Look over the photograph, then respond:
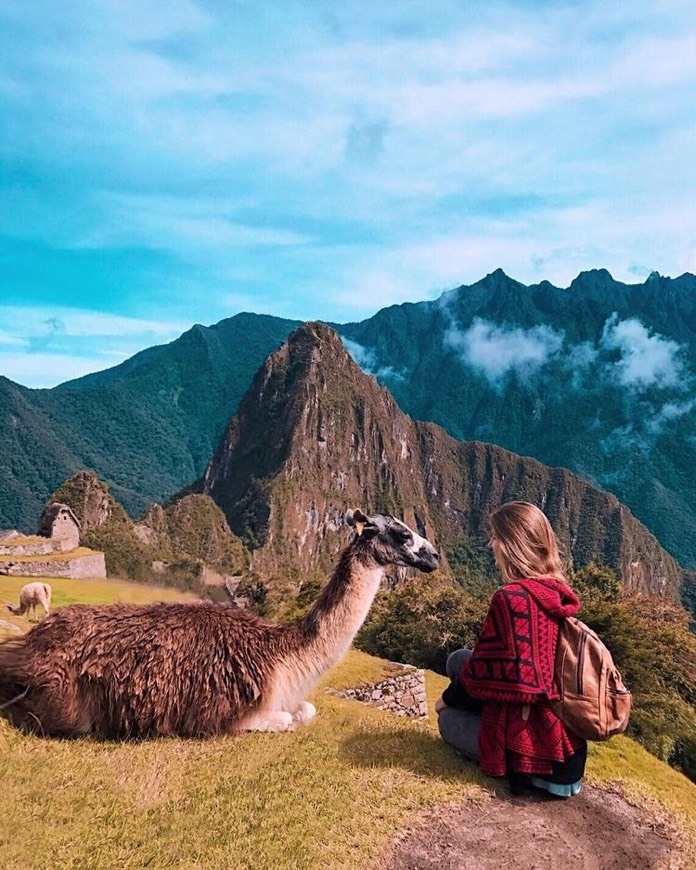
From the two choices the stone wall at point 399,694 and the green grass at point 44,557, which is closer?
the stone wall at point 399,694

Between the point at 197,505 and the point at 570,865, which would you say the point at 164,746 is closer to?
the point at 570,865

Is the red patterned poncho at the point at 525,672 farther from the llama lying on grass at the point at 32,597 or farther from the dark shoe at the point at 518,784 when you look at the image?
the llama lying on grass at the point at 32,597

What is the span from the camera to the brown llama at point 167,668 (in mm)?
4617

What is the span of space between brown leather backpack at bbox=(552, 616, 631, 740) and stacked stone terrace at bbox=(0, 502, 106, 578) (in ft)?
81.1

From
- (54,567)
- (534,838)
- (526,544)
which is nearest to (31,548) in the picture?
(54,567)

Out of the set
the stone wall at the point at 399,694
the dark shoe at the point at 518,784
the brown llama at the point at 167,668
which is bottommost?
the stone wall at the point at 399,694

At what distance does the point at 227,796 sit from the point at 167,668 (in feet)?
3.62

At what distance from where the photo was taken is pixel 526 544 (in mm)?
4312

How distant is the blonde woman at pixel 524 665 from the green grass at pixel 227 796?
385 millimetres

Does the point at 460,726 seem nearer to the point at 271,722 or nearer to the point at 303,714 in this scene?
the point at 303,714

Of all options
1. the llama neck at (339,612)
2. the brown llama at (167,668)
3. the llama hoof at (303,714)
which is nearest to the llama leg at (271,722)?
the brown llama at (167,668)

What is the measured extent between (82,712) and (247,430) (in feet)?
568

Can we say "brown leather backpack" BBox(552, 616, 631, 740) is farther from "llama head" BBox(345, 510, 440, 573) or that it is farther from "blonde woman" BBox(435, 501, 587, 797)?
"llama head" BBox(345, 510, 440, 573)

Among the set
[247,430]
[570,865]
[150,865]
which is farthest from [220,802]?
[247,430]
